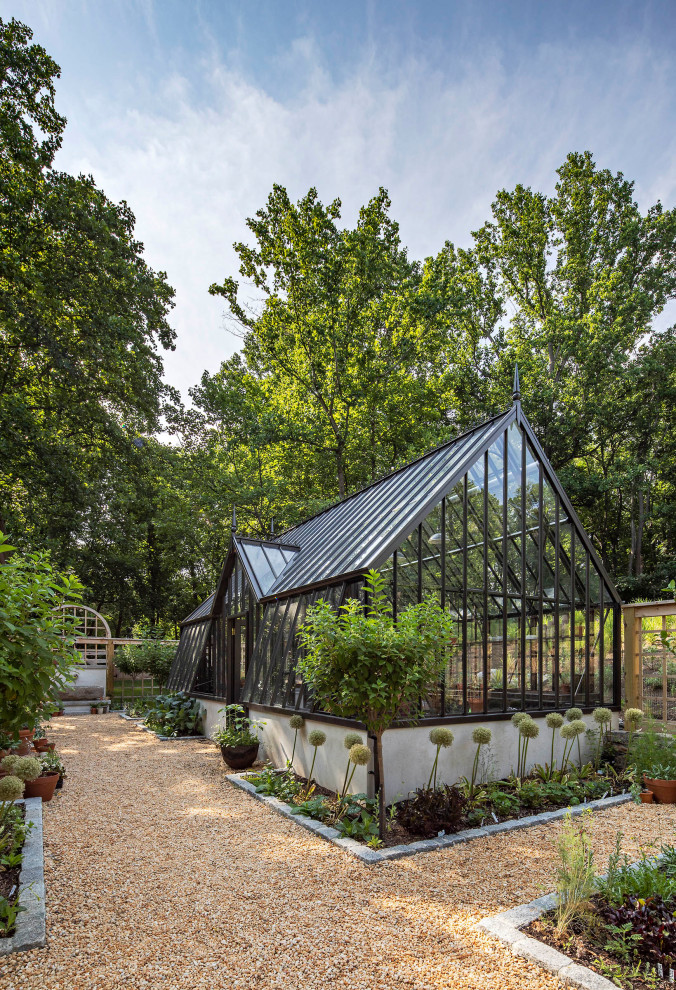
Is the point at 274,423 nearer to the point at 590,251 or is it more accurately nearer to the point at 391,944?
the point at 590,251

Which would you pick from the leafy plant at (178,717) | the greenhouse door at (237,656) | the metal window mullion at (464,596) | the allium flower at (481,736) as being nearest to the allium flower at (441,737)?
the allium flower at (481,736)

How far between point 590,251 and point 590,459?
26.3 feet

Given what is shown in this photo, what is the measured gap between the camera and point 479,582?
7.93 m

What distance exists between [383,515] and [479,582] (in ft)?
5.70

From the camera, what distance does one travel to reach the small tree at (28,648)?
140 inches

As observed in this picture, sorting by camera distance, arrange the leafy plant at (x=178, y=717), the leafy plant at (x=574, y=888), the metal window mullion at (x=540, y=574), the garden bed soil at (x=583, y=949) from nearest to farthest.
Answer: the garden bed soil at (x=583, y=949)
the leafy plant at (x=574, y=888)
the metal window mullion at (x=540, y=574)
the leafy plant at (x=178, y=717)

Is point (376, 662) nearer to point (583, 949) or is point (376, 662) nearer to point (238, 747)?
point (583, 949)

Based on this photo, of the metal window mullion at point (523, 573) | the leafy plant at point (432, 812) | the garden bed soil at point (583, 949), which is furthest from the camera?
the metal window mullion at point (523, 573)

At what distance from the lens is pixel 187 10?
7.60m

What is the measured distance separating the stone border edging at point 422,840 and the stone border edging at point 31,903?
8.26 ft

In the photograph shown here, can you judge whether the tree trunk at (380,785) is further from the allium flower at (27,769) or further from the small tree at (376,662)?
the allium flower at (27,769)

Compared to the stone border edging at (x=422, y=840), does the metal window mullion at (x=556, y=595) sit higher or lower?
higher

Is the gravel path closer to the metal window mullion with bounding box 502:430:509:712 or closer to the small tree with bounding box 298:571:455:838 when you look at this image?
the small tree with bounding box 298:571:455:838

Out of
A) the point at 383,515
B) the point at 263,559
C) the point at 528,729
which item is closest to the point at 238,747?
the point at 263,559
